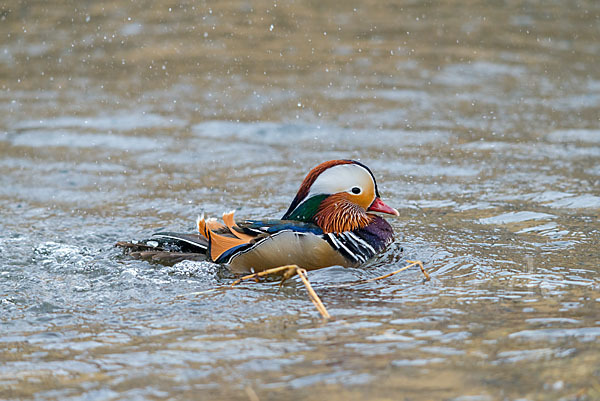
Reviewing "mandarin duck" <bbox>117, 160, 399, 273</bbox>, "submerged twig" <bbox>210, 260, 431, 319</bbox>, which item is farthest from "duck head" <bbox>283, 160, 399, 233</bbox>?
"submerged twig" <bbox>210, 260, 431, 319</bbox>

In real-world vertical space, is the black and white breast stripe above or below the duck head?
below

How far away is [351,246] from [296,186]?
97.9 inches

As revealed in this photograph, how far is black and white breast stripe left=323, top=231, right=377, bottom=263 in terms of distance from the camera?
219 inches

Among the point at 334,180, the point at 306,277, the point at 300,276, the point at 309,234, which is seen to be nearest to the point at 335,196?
the point at 334,180

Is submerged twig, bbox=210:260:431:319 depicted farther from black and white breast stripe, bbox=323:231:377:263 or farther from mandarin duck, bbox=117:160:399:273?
black and white breast stripe, bbox=323:231:377:263

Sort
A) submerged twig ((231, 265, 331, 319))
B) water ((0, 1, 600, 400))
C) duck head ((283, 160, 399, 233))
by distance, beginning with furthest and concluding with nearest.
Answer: duck head ((283, 160, 399, 233))
submerged twig ((231, 265, 331, 319))
water ((0, 1, 600, 400))

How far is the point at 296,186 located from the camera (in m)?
8.08

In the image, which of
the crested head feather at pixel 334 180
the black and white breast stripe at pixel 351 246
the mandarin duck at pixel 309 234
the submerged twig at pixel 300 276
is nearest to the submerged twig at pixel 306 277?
the submerged twig at pixel 300 276

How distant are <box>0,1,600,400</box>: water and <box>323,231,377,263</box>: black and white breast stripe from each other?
0.36 feet

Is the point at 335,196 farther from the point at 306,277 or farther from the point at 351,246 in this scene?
the point at 306,277

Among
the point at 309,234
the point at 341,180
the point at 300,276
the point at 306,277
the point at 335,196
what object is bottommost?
the point at 306,277

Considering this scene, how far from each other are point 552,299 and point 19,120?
25.3 feet

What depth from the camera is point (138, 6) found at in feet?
47.3

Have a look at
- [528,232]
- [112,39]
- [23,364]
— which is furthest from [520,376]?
[112,39]
